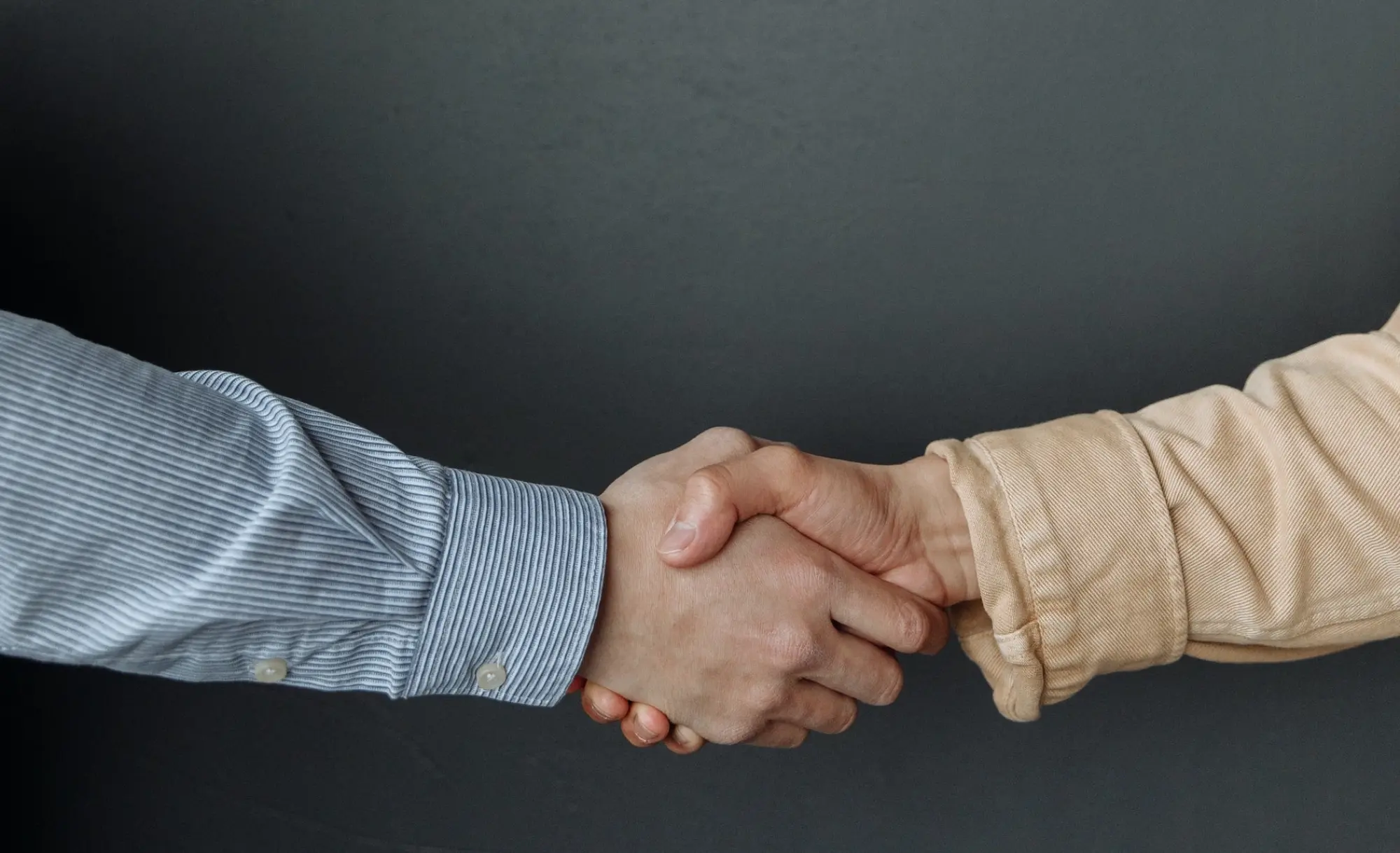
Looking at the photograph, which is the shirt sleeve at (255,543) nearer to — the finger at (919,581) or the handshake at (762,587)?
the handshake at (762,587)

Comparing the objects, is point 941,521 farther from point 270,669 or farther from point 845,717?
point 270,669

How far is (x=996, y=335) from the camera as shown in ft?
4.48

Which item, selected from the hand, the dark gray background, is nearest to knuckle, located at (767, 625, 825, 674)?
the hand

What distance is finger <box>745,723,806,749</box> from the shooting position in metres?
1.15

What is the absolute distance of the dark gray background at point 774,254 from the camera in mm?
1272

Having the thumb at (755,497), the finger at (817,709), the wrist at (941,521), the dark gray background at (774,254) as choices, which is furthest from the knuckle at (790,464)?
the dark gray background at (774,254)

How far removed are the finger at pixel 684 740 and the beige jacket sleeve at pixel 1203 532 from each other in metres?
0.32

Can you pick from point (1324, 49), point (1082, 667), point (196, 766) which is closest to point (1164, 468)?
point (1082, 667)

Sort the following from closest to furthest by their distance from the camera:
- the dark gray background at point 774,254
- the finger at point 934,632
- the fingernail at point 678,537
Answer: the fingernail at point 678,537
the finger at point 934,632
the dark gray background at point 774,254

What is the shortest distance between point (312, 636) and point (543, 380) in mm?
577

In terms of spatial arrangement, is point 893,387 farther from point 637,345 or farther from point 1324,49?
point 1324,49

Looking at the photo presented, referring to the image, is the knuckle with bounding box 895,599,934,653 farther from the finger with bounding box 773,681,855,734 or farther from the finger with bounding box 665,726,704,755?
the finger with bounding box 665,726,704,755

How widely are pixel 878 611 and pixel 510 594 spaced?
361mm

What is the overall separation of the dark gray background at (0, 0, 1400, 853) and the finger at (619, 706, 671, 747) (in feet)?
1.41
